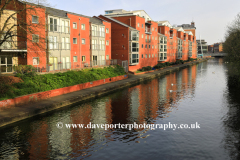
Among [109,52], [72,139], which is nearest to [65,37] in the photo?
[109,52]

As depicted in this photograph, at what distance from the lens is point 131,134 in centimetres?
1695

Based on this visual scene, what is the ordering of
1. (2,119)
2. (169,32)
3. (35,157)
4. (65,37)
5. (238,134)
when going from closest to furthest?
(35,157) → (238,134) → (2,119) → (65,37) → (169,32)

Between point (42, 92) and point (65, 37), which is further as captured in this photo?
point (65, 37)

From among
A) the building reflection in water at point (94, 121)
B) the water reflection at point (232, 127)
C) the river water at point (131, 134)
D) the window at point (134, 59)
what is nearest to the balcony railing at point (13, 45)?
the river water at point (131, 134)

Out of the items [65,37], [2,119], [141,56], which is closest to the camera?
[2,119]

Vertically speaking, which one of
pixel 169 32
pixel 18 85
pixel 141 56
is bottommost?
pixel 18 85

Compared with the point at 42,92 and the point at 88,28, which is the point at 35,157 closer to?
the point at 42,92

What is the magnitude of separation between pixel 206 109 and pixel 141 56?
41.2 meters

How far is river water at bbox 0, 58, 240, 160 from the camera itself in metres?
13.8

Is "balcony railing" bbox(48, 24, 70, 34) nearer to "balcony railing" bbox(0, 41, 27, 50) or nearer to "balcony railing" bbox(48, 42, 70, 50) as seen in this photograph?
"balcony railing" bbox(48, 42, 70, 50)

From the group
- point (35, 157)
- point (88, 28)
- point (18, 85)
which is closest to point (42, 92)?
point (18, 85)

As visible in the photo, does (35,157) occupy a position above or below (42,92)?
below

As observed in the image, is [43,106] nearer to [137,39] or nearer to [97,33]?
[97,33]

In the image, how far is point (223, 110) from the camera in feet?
79.0
